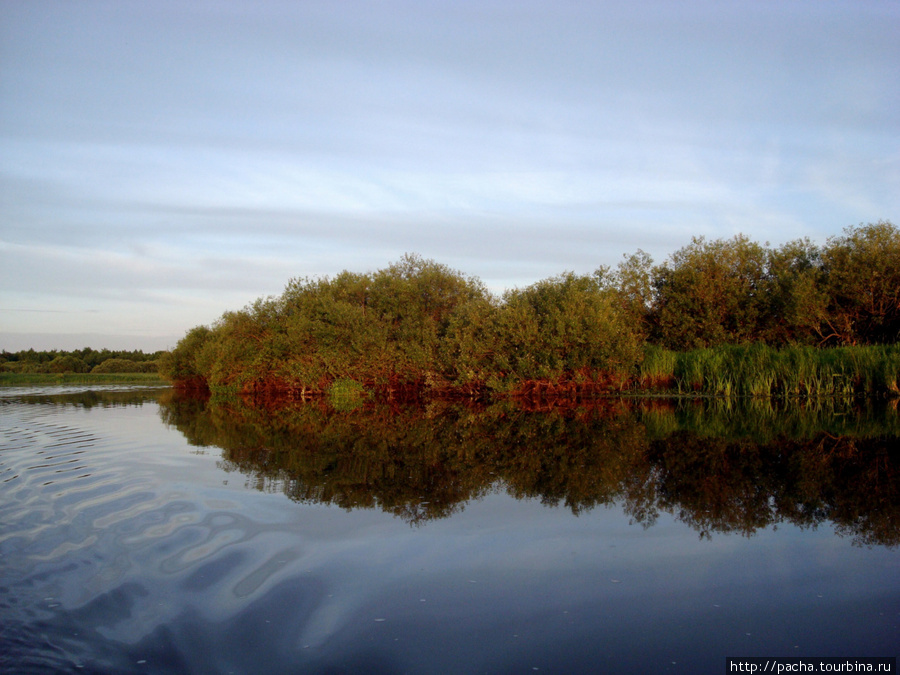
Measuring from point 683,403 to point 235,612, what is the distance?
20752 millimetres

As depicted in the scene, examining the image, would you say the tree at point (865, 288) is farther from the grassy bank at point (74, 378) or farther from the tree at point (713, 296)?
the grassy bank at point (74, 378)

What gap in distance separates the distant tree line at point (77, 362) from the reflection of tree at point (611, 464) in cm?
4999

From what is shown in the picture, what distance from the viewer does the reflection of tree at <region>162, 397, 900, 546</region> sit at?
696 cm

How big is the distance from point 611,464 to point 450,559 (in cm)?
495

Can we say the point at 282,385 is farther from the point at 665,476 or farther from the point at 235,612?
the point at 235,612

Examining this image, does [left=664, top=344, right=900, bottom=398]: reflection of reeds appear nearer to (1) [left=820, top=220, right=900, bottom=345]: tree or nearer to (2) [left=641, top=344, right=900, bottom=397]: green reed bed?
(2) [left=641, top=344, right=900, bottom=397]: green reed bed

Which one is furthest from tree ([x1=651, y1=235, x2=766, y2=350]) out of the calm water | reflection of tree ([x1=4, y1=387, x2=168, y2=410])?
reflection of tree ([x1=4, y1=387, x2=168, y2=410])

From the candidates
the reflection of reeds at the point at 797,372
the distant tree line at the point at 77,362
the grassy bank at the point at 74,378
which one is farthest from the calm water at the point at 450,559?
the distant tree line at the point at 77,362

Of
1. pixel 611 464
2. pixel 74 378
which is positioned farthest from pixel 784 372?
pixel 74 378

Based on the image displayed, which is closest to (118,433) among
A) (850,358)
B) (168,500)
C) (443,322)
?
(168,500)

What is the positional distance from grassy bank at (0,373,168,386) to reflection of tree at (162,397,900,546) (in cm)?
4089

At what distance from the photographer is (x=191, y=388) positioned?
155ft

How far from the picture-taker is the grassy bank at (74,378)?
49438 mm

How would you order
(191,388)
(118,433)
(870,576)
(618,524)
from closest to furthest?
1. (870,576)
2. (618,524)
3. (118,433)
4. (191,388)
